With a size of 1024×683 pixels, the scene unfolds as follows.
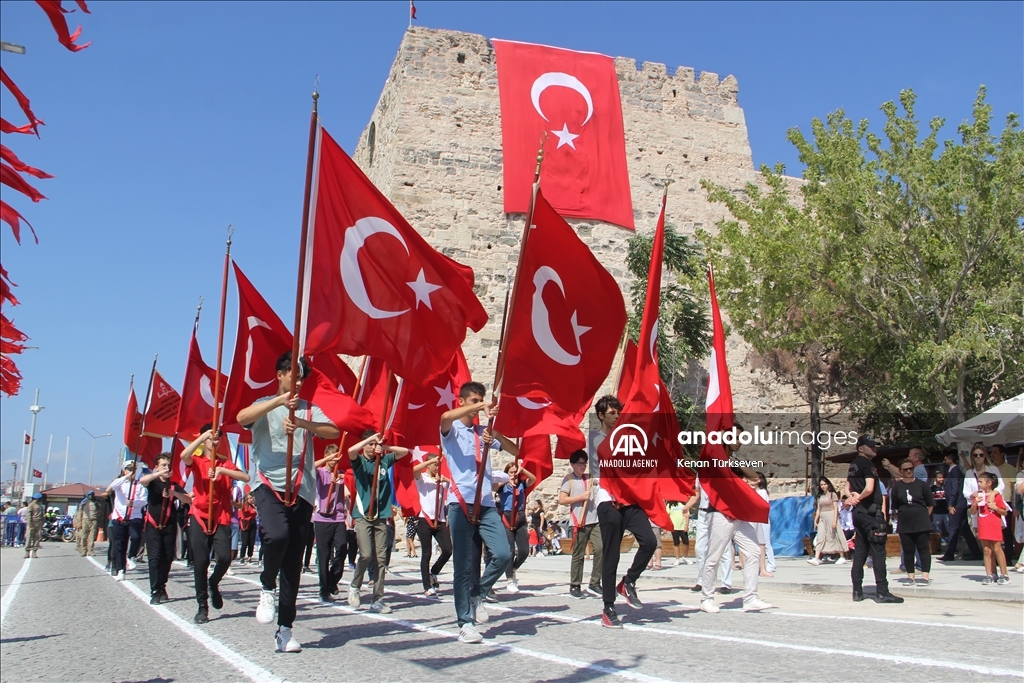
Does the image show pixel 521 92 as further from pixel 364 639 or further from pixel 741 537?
pixel 364 639

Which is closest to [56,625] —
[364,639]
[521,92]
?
[364,639]

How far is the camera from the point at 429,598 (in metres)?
10.3

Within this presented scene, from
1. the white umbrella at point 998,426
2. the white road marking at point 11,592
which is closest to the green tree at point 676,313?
the white umbrella at point 998,426

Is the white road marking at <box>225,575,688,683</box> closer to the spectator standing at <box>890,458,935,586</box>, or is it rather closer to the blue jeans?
the blue jeans

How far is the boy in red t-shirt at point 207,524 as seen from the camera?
8.20 metres

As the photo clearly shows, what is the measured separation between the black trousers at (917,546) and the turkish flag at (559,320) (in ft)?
14.2

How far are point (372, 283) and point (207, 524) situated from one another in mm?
3512

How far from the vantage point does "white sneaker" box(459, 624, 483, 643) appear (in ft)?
21.2

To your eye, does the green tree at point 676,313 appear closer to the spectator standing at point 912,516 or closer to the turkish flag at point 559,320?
the spectator standing at point 912,516

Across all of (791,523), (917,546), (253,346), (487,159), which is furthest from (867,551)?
(487,159)

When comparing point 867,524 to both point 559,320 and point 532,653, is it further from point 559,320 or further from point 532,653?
point 532,653

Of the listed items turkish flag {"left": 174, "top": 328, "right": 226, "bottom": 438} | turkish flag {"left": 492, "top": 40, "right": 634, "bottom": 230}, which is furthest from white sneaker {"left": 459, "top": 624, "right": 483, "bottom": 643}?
turkish flag {"left": 492, "top": 40, "right": 634, "bottom": 230}

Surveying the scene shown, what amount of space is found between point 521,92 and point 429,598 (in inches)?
671

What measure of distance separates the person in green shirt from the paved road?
327 mm
